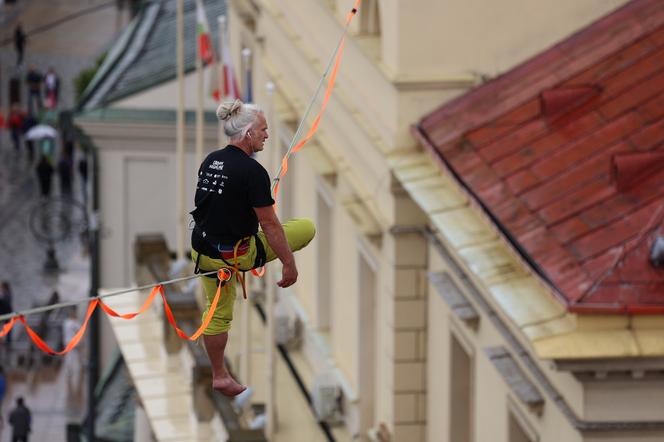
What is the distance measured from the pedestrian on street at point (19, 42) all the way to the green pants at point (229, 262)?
69547 mm

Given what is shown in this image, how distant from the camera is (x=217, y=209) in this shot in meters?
19.2

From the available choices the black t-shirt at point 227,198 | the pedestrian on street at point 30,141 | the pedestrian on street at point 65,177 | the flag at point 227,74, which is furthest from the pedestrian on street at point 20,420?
the black t-shirt at point 227,198

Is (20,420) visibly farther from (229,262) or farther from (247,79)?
(229,262)

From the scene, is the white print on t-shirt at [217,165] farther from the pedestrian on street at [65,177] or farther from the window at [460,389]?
the pedestrian on street at [65,177]

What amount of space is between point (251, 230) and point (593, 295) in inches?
222

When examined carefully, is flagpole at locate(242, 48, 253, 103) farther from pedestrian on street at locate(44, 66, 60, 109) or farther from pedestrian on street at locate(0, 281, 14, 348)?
pedestrian on street at locate(44, 66, 60, 109)

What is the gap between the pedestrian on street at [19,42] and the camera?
88688 millimetres

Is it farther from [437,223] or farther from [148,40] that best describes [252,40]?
[437,223]

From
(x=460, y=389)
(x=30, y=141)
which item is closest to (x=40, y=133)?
(x=30, y=141)

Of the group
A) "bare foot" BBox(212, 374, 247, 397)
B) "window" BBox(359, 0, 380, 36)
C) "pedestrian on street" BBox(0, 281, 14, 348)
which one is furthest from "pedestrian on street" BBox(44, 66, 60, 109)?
"bare foot" BBox(212, 374, 247, 397)

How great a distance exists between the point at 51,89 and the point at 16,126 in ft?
9.14

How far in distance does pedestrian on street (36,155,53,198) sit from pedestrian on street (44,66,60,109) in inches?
329

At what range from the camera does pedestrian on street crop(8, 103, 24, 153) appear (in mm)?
79463

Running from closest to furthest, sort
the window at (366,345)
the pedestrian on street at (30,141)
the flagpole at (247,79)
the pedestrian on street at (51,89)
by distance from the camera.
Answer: the window at (366,345)
the flagpole at (247,79)
the pedestrian on street at (30,141)
the pedestrian on street at (51,89)
